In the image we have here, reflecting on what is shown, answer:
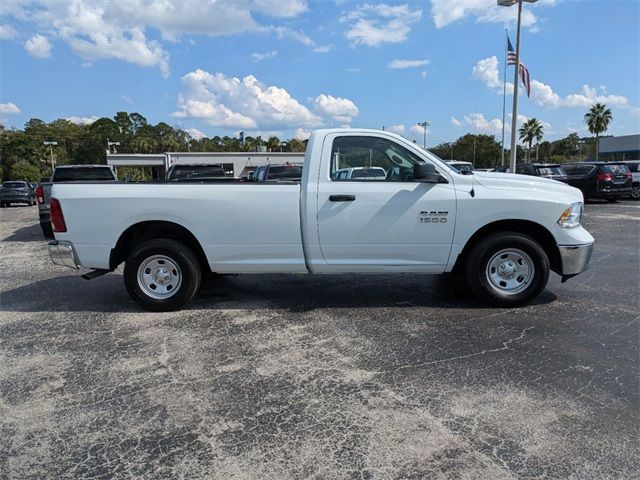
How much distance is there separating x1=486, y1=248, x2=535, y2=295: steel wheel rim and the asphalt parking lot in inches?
10.6

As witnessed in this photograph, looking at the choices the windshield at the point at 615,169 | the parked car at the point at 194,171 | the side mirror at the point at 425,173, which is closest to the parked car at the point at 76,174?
the parked car at the point at 194,171

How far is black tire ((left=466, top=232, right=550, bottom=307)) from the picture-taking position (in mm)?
5352

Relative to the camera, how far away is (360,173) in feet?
18.1

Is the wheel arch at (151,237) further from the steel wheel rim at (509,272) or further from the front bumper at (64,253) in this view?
the steel wheel rim at (509,272)

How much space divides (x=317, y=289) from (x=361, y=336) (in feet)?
6.34

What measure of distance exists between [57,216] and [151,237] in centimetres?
101

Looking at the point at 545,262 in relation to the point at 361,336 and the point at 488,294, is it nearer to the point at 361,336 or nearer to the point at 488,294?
the point at 488,294

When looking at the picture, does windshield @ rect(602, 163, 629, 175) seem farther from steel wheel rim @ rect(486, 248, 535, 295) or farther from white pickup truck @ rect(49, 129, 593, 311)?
steel wheel rim @ rect(486, 248, 535, 295)

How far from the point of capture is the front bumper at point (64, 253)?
18.0ft

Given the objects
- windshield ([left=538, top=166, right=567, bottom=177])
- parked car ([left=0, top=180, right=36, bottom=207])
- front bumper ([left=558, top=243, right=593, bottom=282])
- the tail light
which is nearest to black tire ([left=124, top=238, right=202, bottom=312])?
the tail light

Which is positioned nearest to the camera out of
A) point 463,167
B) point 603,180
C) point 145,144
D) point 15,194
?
point 463,167

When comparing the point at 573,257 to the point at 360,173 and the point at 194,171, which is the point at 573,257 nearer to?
the point at 360,173

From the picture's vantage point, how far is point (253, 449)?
2908mm

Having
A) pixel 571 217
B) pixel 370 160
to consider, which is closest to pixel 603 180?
pixel 571 217
